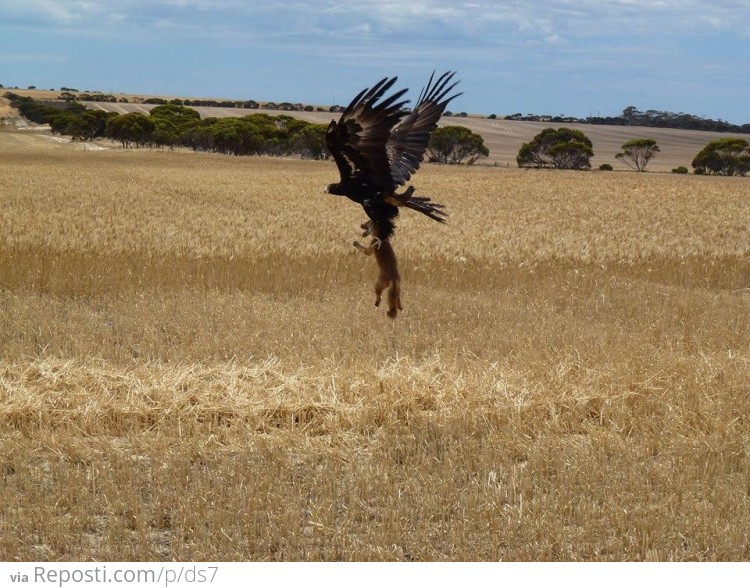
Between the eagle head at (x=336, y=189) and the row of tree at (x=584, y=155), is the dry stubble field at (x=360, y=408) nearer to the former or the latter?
the eagle head at (x=336, y=189)

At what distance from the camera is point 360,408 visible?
7.98 metres

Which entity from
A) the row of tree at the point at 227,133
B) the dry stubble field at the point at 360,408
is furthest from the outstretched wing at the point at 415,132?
the row of tree at the point at 227,133

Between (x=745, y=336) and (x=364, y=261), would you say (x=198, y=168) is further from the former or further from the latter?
(x=745, y=336)

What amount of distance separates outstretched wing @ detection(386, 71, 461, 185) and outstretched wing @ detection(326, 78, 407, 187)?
243 millimetres

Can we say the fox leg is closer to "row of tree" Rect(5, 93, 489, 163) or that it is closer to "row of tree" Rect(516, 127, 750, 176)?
"row of tree" Rect(5, 93, 489, 163)

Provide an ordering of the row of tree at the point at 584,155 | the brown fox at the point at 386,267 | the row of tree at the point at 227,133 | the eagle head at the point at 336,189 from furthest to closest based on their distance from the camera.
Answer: the row of tree at the point at 584,155, the row of tree at the point at 227,133, the eagle head at the point at 336,189, the brown fox at the point at 386,267

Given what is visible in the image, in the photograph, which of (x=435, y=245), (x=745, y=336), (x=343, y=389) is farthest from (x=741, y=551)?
(x=435, y=245)

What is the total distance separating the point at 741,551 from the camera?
5555mm

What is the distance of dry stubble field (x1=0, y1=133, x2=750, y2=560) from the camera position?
579 centimetres

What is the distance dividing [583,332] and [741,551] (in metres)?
5.51

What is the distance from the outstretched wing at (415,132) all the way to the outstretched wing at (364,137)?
0.80ft

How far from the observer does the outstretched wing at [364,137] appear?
11.9 ft

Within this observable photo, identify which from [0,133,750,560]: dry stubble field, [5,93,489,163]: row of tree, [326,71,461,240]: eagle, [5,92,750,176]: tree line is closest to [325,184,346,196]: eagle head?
[326,71,461,240]: eagle

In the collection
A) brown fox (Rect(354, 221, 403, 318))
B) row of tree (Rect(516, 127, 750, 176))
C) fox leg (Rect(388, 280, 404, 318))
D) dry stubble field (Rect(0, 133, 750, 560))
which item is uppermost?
row of tree (Rect(516, 127, 750, 176))
